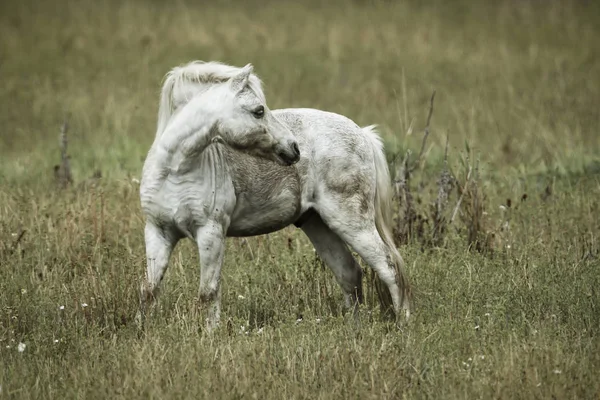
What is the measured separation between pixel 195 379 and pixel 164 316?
1664 mm

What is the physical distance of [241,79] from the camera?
7098 millimetres

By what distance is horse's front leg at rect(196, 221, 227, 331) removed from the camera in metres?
7.05

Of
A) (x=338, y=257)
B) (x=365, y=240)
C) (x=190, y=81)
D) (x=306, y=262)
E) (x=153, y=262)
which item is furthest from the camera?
(x=306, y=262)

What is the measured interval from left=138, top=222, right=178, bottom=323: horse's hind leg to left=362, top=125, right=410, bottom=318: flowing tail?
6.08 feet

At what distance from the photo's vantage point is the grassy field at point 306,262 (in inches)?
235

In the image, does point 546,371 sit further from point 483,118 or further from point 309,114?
point 483,118

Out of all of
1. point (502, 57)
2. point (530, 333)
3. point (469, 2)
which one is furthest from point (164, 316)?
point (469, 2)

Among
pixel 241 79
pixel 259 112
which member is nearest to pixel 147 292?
pixel 259 112

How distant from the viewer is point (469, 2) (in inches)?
1046

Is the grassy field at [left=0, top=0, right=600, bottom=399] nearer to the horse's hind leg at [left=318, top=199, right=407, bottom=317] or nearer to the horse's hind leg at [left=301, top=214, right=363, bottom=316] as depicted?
the horse's hind leg at [left=301, top=214, right=363, bottom=316]

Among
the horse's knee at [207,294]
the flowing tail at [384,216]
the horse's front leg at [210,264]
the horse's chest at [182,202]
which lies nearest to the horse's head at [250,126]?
the horse's chest at [182,202]

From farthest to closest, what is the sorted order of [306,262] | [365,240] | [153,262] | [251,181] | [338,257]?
[306,262], [338,257], [365,240], [251,181], [153,262]

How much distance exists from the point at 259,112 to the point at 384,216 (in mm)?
1675

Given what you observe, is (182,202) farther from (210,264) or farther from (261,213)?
(261,213)
